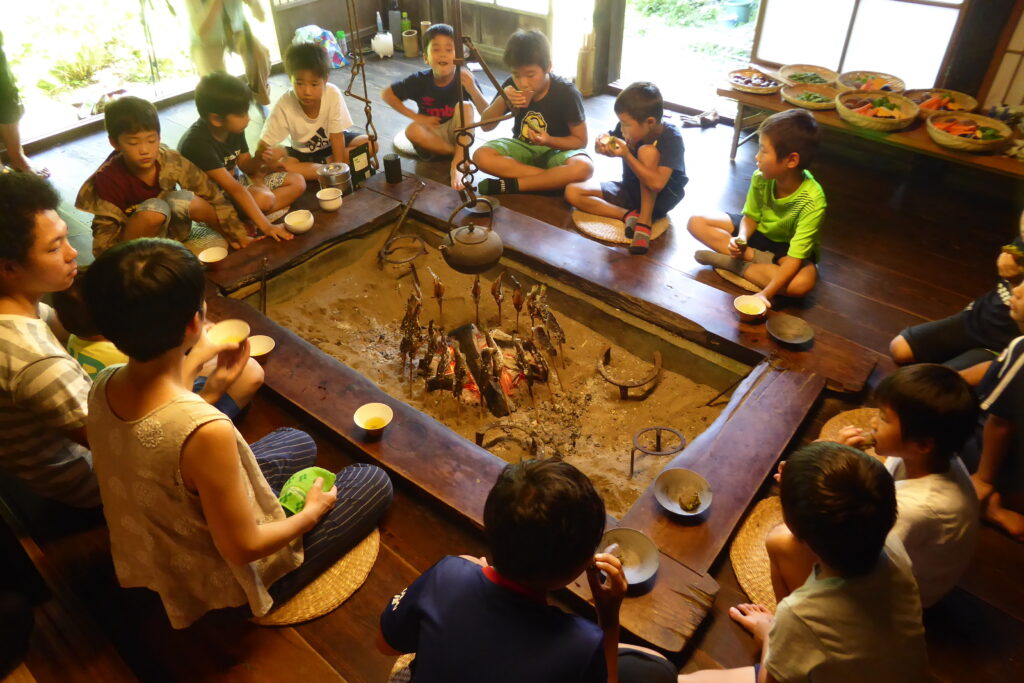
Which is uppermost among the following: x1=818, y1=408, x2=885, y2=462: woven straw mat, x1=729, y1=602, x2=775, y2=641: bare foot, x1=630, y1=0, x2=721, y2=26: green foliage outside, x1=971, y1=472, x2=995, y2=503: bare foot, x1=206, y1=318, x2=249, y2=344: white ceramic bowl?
x1=630, y1=0, x2=721, y2=26: green foliage outside

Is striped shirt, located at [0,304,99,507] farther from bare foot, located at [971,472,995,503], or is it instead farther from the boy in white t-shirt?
bare foot, located at [971,472,995,503]

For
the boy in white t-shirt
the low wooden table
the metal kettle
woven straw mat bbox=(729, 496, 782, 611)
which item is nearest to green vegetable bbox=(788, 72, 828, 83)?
the low wooden table

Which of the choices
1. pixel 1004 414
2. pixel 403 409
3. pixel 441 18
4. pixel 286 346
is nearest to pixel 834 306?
pixel 1004 414

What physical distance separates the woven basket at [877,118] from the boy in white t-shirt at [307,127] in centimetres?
304

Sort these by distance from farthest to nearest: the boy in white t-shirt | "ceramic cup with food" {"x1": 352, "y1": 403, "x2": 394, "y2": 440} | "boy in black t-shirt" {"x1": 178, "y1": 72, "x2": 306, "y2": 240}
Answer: the boy in white t-shirt → "boy in black t-shirt" {"x1": 178, "y1": 72, "x2": 306, "y2": 240} → "ceramic cup with food" {"x1": 352, "y1": 403, "x2": 394, "y2": 440}

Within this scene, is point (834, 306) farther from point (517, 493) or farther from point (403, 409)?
point (517, 493)

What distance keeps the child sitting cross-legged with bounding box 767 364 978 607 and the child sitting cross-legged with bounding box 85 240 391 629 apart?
1441mm

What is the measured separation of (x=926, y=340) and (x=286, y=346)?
9.02 feet

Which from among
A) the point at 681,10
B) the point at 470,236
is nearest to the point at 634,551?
the point at 470,236

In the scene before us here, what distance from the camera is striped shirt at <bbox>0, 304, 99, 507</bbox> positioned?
1952 mm

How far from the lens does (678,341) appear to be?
10.4ft

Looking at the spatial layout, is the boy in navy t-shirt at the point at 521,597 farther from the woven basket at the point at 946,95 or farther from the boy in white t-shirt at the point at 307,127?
the woven basket at the point at 946,95

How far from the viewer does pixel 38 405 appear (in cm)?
199

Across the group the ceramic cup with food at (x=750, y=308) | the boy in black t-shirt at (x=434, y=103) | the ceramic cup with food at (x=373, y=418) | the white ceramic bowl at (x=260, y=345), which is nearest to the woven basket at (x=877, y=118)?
the ceramic cup with food at (x=750, y=308)
